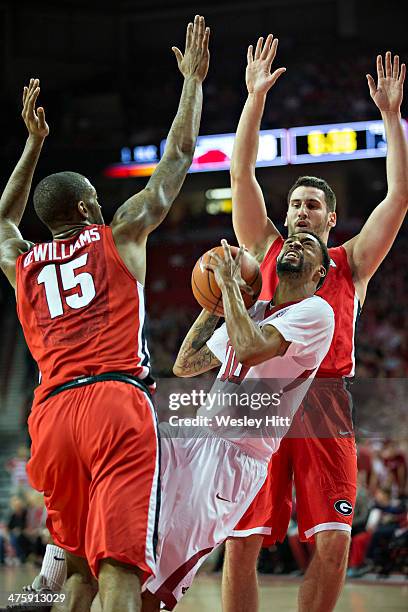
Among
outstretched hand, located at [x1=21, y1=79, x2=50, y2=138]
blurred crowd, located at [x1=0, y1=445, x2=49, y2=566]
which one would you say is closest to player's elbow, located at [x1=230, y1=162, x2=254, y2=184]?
outstretched hand, located at [x1=21, y1=79, x2=50, y2=138]

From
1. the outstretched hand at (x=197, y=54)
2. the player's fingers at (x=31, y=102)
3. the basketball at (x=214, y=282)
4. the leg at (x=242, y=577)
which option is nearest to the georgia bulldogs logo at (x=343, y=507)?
the leg at (x=242, y=577)

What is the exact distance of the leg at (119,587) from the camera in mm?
3301

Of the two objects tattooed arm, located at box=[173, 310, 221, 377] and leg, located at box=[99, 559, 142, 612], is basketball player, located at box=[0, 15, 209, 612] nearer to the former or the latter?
leg, located at box=[99, 559, 142, 612]

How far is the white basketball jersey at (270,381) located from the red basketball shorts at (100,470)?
64 cm

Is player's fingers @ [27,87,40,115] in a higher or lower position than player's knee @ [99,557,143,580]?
higher

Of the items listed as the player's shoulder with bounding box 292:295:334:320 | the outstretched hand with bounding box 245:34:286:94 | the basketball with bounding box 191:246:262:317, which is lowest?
the player's shoulder with bounding box 292:295:334:320

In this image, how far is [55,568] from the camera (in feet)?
13.6

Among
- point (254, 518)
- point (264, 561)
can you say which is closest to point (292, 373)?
point (254, 518)

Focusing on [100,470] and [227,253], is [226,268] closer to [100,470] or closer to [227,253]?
[227,253]

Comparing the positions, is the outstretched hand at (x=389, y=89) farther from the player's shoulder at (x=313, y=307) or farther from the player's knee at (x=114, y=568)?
the player's knee at (x=114, y=568)

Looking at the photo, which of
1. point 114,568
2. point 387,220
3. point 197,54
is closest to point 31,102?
point 197,54

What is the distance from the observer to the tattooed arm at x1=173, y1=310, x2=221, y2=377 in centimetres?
442

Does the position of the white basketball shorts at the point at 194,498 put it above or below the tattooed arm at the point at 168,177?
below

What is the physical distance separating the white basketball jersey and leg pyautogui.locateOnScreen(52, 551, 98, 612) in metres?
0.82
